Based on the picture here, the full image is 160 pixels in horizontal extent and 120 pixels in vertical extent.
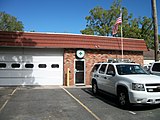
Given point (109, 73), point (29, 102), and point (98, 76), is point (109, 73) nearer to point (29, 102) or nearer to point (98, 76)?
point (98, 76)

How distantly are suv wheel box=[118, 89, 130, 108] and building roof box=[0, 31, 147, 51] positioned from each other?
30.0 ft

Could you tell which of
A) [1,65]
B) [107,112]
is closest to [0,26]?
[1,65]

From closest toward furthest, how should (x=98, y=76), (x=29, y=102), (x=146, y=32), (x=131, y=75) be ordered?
(x=131, y=75) < (x=29, y=102) < (x=98, y=76) < (x=146, y=32)

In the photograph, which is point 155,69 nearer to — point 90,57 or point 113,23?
point 90,57

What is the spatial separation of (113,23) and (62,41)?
32999mm

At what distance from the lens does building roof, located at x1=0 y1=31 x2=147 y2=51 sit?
679 inches

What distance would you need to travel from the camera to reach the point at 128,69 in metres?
10.9

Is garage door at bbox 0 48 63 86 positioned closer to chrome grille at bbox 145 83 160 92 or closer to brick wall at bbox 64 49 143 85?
brick wall at bbox 64 49 143 85

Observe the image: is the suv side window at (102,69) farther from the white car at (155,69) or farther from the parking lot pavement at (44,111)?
the white car at (155,69)

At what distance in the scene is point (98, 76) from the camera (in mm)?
12883

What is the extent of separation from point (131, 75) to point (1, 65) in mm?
10938

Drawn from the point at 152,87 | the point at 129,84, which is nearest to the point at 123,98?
the point at 129,84

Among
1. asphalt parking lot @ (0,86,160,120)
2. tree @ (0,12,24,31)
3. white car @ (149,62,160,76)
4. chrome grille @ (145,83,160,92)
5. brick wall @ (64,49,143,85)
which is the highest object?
tree @ (0,12,24,31)

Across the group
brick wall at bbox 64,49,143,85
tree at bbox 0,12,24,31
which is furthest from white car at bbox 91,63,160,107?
tree at bbox 0,12,24,31
